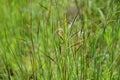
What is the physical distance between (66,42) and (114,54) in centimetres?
48

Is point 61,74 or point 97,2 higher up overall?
point 97,2

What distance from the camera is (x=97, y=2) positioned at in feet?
11.1

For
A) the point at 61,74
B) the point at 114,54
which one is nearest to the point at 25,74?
the point at 61,74

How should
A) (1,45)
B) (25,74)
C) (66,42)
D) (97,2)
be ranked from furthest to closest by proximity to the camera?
(97,2)
(1,45)
(25,74)
(66,42)

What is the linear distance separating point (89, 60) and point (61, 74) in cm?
19

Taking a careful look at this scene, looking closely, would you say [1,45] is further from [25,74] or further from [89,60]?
[89,60]

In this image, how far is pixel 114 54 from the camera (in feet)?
7.52

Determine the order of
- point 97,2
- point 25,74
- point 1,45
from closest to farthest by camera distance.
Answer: point 25,74
point 1,45
point 97,2

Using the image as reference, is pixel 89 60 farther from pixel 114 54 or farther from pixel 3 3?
pixel 3 3

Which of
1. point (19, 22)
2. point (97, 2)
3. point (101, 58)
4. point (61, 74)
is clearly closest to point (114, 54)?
point (101, 58)

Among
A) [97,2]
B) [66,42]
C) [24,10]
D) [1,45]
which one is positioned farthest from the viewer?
[24,10]

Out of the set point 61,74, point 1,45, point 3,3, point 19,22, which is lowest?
point 61,74

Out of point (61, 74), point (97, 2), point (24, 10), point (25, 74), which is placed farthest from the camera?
point (24, 10)

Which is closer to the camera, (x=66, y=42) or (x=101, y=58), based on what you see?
(x=66, y=42)
